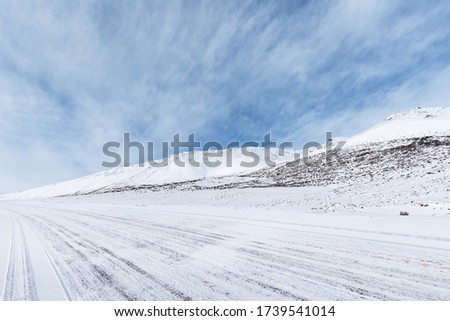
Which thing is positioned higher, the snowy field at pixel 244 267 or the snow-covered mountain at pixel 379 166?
the snow-covered mountain at pixel 379 166

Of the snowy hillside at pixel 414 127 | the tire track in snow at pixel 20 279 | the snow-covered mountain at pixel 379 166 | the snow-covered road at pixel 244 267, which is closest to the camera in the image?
the snow-covered road at pixel 244 267

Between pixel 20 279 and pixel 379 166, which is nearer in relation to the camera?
pixel 20 279

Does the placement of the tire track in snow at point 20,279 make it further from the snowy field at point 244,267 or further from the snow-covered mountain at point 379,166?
the snow-covered mountain at point 379,166

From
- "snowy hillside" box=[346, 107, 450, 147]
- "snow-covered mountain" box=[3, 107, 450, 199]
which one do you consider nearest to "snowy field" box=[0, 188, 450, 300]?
"snow-covered mountain" box=[3, 107, 450, 199]

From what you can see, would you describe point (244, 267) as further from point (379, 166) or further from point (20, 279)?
point (379, 166)

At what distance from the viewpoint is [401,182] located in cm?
3412

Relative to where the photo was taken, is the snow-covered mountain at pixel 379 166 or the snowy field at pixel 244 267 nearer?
the snowy field at pixel 244 267

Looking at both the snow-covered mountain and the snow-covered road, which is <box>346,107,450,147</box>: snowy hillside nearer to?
the snow-covered mountain

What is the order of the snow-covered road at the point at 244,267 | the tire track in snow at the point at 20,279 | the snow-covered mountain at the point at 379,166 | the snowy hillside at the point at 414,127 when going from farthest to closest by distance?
the snowy hillside at the point at 414,127
the snow-covered mountain at the point at 379,166
the tire track in snow at the point at 20,279
the snow-covered road at the point at 244,267

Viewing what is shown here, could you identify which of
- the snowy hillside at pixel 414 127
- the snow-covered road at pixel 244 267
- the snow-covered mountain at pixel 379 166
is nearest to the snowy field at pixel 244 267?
the snow-covered road at pixel 244 267

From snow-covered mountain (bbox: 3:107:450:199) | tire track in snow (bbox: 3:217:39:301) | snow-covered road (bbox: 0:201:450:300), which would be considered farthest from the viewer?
snow-covered mountain (bbox: 3:107:450:199)

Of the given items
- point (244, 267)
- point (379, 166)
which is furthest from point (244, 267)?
point (379, 166)

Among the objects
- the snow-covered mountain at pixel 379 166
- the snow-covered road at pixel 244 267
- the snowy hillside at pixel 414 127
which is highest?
the snowy hillside at pixel 414 127
